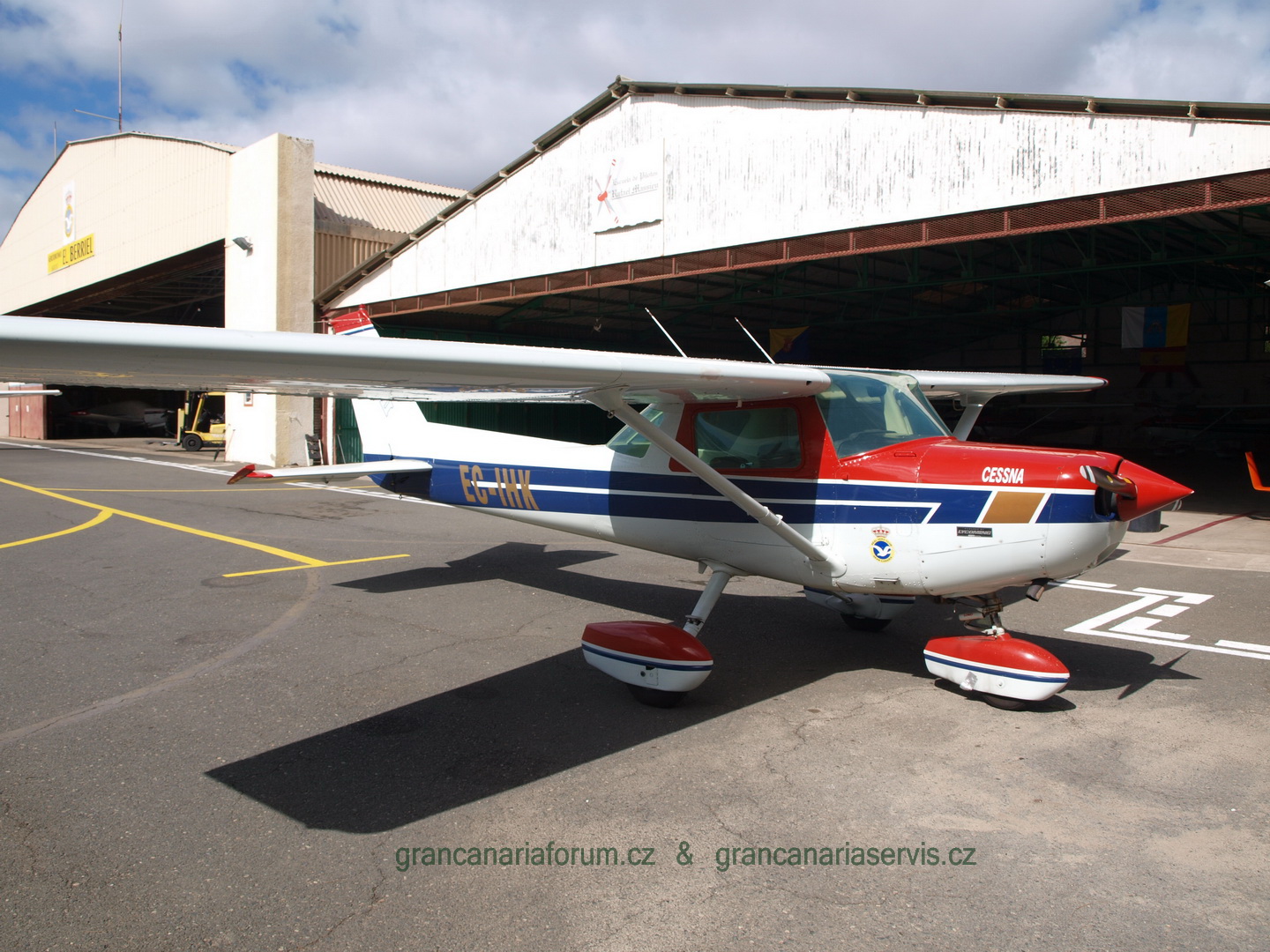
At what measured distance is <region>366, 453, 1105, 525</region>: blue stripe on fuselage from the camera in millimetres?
4773

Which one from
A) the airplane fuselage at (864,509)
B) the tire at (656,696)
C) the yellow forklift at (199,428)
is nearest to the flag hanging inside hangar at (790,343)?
the airplane fuselage at (864,509)

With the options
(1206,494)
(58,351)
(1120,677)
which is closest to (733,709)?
(1120,677)

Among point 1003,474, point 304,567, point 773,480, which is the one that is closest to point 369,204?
point 304,567

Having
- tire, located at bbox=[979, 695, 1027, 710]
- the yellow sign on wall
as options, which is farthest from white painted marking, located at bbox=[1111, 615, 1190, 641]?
the yellow sign on wall

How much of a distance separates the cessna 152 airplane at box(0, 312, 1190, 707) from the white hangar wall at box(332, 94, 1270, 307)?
18.8 ft

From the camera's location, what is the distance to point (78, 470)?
21438mm

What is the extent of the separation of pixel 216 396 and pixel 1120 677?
34.8 metres

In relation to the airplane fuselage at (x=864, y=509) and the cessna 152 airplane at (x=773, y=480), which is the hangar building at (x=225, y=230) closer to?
the airplane fuselage at (x=864, y=509)

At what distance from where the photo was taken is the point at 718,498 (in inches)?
230

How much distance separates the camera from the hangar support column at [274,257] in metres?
22.7

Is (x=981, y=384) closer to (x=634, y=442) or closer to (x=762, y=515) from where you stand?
(x=762, y=515)

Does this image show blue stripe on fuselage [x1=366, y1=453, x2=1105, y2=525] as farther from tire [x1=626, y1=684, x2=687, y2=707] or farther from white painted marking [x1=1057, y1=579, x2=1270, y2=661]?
white painted marking [x1=1057, y1=579, x2=1270, y2=661]

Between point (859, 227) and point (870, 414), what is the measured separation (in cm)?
812

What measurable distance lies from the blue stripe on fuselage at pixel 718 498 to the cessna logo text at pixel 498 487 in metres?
0.01
